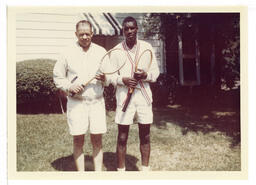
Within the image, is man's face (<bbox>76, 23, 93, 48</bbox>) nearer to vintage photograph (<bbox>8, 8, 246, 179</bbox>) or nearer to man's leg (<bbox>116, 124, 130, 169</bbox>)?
vintage photograph (<bbox>8, 8, 246, 179</bbox>)

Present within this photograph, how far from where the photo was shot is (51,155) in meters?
4.99

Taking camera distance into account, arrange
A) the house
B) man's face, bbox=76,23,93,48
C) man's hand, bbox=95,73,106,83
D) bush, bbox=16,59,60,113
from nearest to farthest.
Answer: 1. man's face, bbox=76,23,93,48
2. man's hand, bbox=95,73,106,83
3. the house
4. bush, bbox=16,59,60,113

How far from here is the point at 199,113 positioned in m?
6.68

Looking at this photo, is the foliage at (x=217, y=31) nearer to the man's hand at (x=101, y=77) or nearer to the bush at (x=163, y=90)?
the bush at (x=163, y=90)

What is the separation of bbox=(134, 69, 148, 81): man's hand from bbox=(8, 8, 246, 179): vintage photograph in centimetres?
1

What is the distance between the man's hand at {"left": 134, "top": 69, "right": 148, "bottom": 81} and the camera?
4107 mm

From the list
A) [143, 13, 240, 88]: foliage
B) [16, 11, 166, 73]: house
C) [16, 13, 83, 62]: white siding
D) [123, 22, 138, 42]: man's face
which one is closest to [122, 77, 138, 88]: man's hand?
[123, 22, 138, 42]: man's face

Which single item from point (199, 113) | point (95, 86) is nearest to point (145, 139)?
point (95, 86)

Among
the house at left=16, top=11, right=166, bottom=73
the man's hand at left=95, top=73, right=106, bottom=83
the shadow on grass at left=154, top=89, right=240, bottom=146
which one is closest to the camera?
the man's hand at left=95, top=73, right=106, bottom=83

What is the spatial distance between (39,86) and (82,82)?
215 cm

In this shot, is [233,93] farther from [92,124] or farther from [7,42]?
[7,42]

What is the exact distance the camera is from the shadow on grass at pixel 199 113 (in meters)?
5.87

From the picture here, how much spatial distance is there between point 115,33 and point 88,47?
2.29 m

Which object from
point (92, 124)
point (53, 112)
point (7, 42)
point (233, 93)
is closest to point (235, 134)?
point (233, 93)
